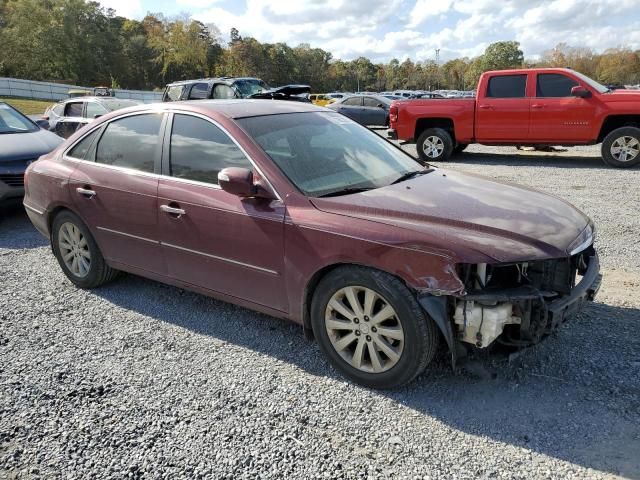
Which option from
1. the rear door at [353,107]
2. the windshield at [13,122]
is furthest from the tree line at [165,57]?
the windshield at [13,122]

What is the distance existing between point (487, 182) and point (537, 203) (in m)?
0.52

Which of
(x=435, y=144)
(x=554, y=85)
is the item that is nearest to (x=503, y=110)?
(x=554, y=85)

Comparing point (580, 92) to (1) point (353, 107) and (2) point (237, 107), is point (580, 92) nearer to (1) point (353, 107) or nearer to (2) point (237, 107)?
(2) point (237, 107)

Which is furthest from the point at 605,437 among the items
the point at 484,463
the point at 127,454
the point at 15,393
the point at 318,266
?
the point at 15,393

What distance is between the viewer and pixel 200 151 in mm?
3680

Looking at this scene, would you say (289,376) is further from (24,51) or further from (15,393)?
(24,51)

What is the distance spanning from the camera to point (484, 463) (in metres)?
2.43

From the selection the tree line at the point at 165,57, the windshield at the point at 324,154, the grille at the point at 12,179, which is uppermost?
the tree line at the point at 165,57

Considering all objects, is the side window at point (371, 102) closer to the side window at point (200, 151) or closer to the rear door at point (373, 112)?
the rear door at point (373, 112)

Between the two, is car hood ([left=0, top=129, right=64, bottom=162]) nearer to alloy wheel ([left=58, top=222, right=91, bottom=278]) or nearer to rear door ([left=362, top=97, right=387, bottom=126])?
alloy wheel ([left=58, top=222, right=91, bottom=278])

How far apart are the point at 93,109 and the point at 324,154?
983cm

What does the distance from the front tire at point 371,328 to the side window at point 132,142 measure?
180cm

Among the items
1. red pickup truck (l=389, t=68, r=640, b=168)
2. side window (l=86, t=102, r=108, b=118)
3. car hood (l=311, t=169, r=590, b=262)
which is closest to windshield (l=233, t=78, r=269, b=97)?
side window (l=86, t=102, r=108, b=118)

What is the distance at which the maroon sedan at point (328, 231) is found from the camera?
2732mm
